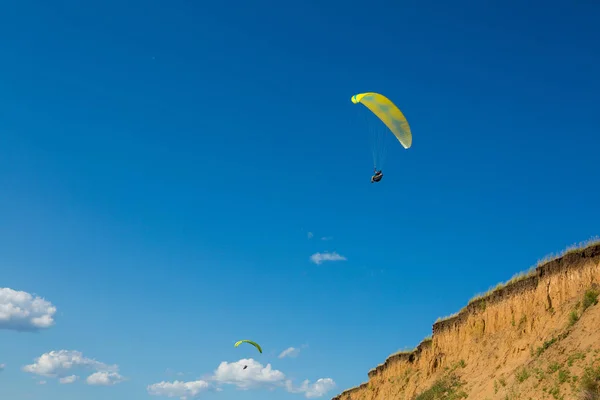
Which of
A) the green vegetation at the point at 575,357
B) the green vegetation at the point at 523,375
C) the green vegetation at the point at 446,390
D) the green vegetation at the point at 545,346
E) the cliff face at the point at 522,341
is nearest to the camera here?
the green vegetation at the point at 575,357

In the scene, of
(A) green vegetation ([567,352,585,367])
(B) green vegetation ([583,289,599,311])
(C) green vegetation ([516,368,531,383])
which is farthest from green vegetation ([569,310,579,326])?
(C) green vegetation ([516,368,531,383])

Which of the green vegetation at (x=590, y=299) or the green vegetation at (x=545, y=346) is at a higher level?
the green vegetation at (x=590, y=299)

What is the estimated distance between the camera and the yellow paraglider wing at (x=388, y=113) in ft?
97.1

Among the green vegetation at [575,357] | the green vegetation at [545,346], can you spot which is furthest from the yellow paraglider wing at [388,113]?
the green vegetation at [575,357]

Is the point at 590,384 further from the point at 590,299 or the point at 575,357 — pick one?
the point at 590,299

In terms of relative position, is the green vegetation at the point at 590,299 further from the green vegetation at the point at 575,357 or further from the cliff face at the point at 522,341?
the green vegetation at the point at 575,357

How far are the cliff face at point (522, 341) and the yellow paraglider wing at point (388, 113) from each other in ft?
32.2

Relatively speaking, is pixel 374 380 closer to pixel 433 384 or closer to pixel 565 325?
pixel 433 384

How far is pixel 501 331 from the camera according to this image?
31969mm

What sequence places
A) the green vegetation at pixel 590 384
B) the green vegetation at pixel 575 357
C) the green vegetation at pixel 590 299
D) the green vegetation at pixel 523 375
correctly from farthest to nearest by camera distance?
the green vegetation at pixel 523 375
the green vegetation at pixel 590 299
the green vegetation at pixel 575 357
the green vegetation at pixel 590 384

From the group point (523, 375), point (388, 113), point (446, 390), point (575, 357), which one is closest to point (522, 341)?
point (523, 375)

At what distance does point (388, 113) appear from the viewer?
3058cm

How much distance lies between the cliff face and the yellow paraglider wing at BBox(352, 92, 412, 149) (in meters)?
9.82

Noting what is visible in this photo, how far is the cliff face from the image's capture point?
961 inches
